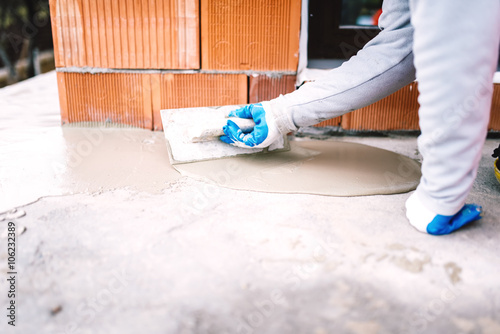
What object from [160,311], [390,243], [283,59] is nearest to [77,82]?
[283,59]

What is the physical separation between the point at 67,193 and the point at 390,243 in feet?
3.43

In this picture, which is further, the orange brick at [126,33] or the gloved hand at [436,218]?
the orange brick at [126,33]

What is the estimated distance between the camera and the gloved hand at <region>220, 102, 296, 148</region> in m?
1.54

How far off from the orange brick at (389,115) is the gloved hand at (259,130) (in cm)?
61

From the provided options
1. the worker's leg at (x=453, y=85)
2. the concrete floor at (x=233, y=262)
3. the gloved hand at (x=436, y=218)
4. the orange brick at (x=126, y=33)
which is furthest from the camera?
the orange brick at (x=126, y=33)

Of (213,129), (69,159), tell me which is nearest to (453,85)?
(213,129)

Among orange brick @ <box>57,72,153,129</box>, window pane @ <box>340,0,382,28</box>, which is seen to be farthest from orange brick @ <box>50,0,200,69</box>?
window pane @ <box>340,0,382,28</box>

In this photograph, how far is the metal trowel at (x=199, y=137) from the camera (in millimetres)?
1612

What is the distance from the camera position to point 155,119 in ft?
6.59

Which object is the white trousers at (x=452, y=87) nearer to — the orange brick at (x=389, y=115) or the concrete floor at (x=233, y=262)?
the concrete floor at (x=233, y=262)

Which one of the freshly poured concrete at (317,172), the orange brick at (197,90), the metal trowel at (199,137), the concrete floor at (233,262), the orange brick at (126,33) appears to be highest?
the orange brick at (126,33)

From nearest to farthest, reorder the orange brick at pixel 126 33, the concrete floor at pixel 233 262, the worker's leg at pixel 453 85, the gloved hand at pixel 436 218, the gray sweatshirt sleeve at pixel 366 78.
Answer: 1. the concrete floor at pixel 233 262
2. the worker's leg at pixel 453 85
3. the gloved hand at pixel 436 218
4. the gray sweatshirt sleeve at pixel 366 78
5. the orange brick at pixel 126 33

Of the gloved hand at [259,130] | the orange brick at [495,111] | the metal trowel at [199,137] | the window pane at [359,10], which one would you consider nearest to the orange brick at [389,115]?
the orange brick at [495,111]

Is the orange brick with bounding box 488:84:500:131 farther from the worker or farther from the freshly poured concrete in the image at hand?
the worker
